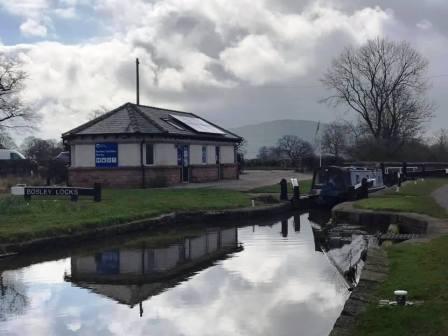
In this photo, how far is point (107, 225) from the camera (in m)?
18.0

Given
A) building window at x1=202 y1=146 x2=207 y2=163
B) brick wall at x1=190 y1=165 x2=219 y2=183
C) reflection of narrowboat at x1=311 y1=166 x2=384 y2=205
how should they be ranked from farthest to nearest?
1. building window at x1=202 y1=146 x2=207 y2=163
2. brick wall at x1=190 y1=165 x2=219 y2=183
3. reflection of narrowboat at x1=311 y1=166 x2=384 y2=205

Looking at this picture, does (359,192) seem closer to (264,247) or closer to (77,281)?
(264,247)

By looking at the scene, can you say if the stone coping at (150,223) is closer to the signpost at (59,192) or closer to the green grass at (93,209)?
the green grass at (93,209)

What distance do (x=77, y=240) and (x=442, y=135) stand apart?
192 ft

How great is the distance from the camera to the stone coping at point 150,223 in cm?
1512

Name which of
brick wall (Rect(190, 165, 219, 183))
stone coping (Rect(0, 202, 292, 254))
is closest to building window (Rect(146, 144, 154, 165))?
brick wall (Rect(190, 165, 219, 183))

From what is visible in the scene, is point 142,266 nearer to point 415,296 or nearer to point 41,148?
point 415,296

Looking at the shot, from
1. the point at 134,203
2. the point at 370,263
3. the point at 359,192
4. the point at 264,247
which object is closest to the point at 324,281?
the point at 370,263

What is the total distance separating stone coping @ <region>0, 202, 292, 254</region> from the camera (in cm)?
1512

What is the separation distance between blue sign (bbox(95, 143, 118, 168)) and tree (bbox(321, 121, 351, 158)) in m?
33.9

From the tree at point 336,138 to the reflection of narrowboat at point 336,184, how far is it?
32280mm

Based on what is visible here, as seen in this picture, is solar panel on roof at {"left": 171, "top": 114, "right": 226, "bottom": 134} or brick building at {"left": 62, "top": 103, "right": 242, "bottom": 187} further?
solar panel on roof at {"left": 171, "top": 114, "right": 226, "bottom": 134}

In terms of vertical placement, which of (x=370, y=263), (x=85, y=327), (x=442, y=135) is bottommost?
(x=85, y=327)

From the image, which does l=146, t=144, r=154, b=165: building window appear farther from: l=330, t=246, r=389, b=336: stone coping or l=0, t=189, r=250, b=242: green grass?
l=330, t=246, r=389, b=336: stone coping
